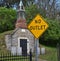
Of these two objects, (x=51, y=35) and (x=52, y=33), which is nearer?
(x=51, y=35)

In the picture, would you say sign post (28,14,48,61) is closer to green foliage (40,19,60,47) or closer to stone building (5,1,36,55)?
stone building (5,1,36,55)

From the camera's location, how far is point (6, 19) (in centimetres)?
4256

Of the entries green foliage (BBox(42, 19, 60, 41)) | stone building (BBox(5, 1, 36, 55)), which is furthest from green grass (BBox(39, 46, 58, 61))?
green foliage (BBox(42, 19, 60, 41))

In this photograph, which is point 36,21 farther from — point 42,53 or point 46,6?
point 46,6

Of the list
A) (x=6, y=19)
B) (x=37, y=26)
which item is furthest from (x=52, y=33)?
(x=37, y=26)

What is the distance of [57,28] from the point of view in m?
41.8

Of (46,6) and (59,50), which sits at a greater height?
(46,6)

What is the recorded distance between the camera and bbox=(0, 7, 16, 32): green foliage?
4194cm

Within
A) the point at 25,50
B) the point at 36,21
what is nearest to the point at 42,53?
the point at 25,50

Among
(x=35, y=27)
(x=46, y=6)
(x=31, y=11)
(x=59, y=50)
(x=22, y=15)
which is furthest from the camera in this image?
(x=46, y=6)

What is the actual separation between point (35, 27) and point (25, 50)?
22.8m

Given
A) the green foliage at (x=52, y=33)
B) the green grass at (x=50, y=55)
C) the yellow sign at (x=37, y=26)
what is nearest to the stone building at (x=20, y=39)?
the green grass at (x=50, y=55)

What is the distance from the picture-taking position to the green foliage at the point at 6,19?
41938 mm

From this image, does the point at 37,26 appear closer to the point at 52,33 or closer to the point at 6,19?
the point at 52,33
